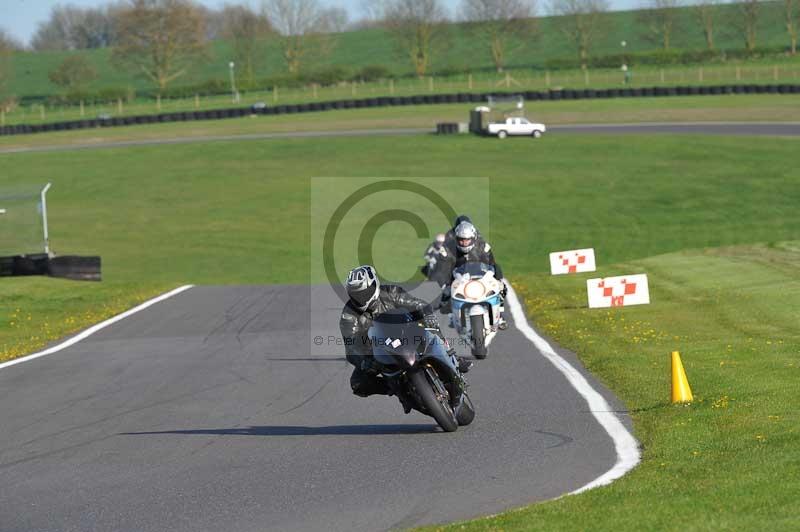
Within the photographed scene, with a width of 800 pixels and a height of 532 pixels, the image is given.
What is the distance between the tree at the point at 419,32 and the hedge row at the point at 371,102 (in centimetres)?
2376

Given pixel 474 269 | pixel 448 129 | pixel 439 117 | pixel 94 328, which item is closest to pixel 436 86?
pixel 439 117

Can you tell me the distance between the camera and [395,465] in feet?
30.2

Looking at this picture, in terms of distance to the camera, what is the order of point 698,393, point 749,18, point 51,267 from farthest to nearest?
point 749,18 < point 51,267 < point 698,393

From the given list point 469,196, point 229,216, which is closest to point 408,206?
point 469,196

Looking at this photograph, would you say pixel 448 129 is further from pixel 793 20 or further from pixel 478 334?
pixel 793 20

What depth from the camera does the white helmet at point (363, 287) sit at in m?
10.2

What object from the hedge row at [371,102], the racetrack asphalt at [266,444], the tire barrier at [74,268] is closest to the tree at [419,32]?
the hedge row at [371,102]

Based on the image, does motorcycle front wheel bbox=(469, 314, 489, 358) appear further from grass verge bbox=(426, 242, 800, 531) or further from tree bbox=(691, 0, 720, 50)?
tree bbox=(691, 0, 720, 50)

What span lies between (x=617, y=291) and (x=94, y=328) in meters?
8.97

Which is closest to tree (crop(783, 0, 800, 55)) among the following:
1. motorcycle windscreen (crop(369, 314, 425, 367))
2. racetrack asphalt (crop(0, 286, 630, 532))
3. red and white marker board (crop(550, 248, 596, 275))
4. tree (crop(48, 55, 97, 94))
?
tree (crop(48, 55, 97, 94))

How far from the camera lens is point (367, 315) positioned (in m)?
10.4

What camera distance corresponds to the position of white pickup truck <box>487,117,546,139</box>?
60375mm

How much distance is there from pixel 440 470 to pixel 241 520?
1.74 metres

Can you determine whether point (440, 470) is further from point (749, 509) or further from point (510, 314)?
point (510, 314)
